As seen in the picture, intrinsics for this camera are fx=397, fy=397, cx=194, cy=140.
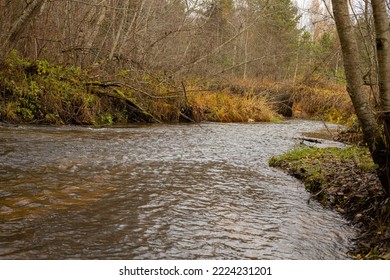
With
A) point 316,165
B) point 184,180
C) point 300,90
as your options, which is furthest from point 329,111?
point 184,180

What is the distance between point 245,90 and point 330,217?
56.4 feet

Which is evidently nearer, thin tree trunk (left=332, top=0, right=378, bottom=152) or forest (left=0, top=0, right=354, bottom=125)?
thin tree trunk (left=332, top=0, right=378, bottom=152)

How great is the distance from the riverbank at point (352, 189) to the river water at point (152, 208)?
17cm

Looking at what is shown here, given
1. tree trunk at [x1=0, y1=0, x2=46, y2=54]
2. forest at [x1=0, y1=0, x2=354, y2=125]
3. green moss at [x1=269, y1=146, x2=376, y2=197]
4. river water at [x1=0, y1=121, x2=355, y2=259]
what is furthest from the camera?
forest at [x1=0, y1=0, x2=354, y2=125]

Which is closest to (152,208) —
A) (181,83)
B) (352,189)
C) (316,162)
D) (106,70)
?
(352,189)

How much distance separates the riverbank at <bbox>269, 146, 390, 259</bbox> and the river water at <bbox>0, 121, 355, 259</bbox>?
17 centimetres

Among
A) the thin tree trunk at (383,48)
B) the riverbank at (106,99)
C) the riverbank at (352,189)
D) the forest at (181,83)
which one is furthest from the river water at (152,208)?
the riverbank at (106,99)

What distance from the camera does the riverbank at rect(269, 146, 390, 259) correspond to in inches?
149

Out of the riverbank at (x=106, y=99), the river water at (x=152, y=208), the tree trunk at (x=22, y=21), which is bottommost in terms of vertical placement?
the river water at (x=152, y=208)

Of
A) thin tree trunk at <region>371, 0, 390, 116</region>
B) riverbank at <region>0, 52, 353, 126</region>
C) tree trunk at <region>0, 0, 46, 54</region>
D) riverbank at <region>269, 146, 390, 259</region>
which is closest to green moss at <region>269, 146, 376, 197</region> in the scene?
riverbank at <region>269, 146, 390, 259</region>

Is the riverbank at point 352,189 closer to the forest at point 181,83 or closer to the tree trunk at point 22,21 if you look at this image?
the forest at point 181,83

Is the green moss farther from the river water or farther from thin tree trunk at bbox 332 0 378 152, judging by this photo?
thin tree trunk at bbox 332 0 378 152

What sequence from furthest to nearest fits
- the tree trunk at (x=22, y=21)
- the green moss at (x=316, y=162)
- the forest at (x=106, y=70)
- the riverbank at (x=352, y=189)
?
1. the forest at (x=106, y=70)
2. the tree trunk at (x=22, y=21)
3. the green moss at (x=316, y=162)
4. the riverbank at (x=352, y=189)

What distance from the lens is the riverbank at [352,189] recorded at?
3.80m
